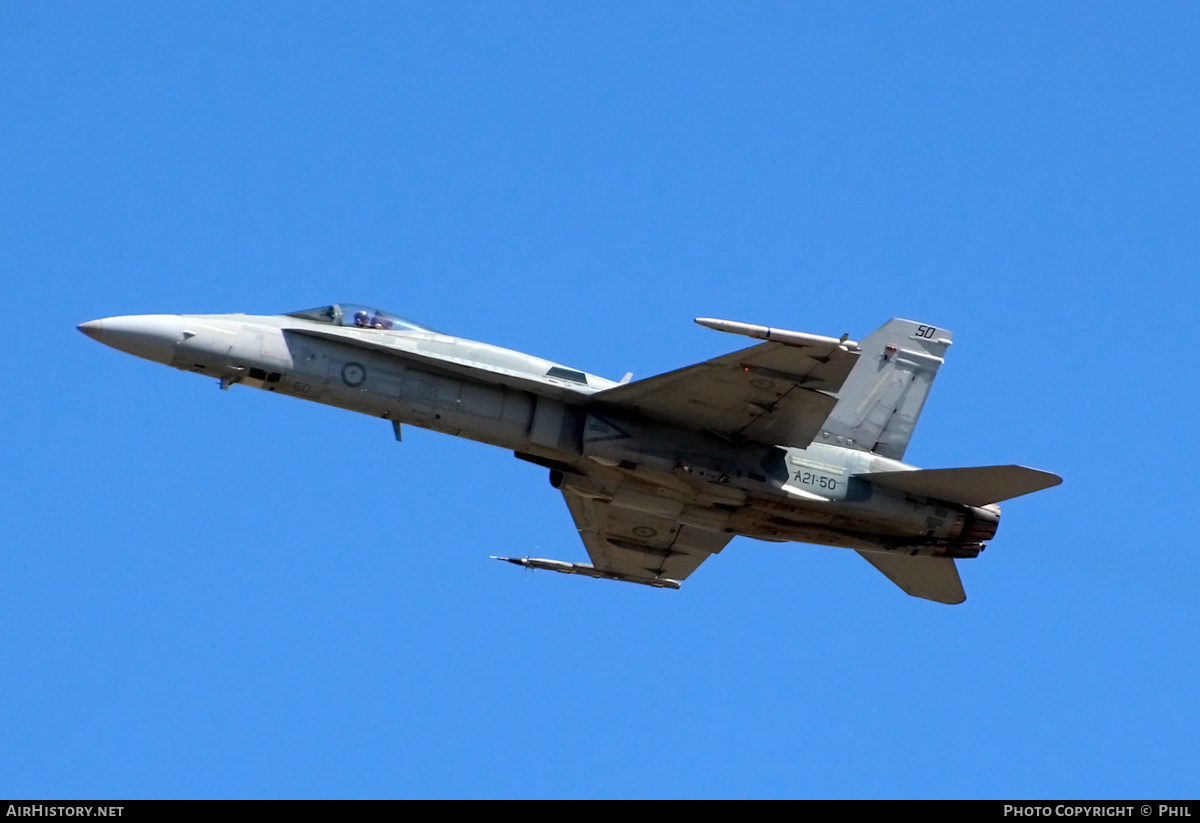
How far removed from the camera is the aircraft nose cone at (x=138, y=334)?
1983 centimetres

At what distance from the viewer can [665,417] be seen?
2127 centimetres

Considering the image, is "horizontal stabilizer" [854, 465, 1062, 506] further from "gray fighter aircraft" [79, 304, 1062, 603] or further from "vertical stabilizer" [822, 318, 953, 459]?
"vertical stabilizer" [822, 318, 953, 459]

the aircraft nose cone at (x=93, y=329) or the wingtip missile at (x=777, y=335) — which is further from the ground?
the wingtip missile at (x=777, y=335)

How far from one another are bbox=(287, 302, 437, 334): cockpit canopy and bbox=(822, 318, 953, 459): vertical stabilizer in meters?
6.83

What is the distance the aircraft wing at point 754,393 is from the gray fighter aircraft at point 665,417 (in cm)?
3

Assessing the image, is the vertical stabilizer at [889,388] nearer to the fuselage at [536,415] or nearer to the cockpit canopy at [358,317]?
the fuselage at [536,415]

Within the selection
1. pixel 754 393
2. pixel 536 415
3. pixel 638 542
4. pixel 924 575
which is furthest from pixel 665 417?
pixel 924 575

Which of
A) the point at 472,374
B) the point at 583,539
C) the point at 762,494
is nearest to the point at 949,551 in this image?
the point at 762,494

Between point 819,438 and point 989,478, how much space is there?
8.93 feet

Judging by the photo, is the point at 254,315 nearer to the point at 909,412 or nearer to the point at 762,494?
the point at 762,494

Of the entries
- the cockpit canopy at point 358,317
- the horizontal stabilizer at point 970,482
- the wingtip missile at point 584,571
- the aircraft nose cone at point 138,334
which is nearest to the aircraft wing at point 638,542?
the wingtip missile at point 584,571

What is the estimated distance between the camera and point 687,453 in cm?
2122

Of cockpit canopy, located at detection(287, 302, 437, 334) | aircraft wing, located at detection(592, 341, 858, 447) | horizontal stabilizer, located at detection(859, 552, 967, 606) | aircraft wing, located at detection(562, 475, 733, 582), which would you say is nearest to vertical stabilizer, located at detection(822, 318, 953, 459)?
horizontal stabilizer, located at detection(859, 552, 967, 606)

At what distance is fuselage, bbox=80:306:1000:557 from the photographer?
66.4 ft
